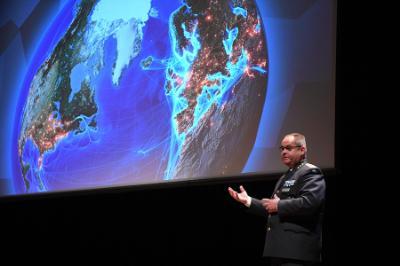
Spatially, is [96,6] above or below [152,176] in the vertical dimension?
above

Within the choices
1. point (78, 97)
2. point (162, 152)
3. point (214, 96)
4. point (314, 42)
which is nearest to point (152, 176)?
point (162, 152)

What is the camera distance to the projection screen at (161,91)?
10.5 feet

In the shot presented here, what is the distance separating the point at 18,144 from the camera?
15.7 ft

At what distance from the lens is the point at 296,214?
7.95 feet

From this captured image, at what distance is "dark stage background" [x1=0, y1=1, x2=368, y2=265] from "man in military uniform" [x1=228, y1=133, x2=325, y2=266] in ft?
1.57

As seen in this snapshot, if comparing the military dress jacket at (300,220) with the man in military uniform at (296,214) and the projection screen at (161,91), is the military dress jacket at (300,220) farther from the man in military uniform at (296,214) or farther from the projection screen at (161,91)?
the projection screen at (161,91)

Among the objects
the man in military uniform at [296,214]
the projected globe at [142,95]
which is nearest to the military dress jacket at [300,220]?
the man in military uniform at [296,214]

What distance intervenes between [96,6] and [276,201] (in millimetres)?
2622

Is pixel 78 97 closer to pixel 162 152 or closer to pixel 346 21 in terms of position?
pixel 162 152

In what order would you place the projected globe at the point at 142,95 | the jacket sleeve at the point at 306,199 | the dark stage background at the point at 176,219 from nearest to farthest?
the jacket sleeve at the point at 306,199 < the dark stage background at the point at 176,219 < the projected globe at the point at 142,95

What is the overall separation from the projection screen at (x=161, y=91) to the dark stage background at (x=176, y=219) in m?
0.13

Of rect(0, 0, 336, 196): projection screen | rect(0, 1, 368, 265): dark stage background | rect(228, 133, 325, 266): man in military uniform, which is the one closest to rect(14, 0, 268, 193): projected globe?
rect(0, 0, 336, 196): projection screen

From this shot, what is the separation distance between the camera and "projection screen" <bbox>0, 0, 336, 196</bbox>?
3.20 meters

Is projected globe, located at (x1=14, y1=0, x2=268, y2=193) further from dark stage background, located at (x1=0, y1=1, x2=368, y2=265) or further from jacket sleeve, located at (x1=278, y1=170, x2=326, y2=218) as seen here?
jacket sleeve, located at (x1=278, y1=170, x2=326, y2=218)
